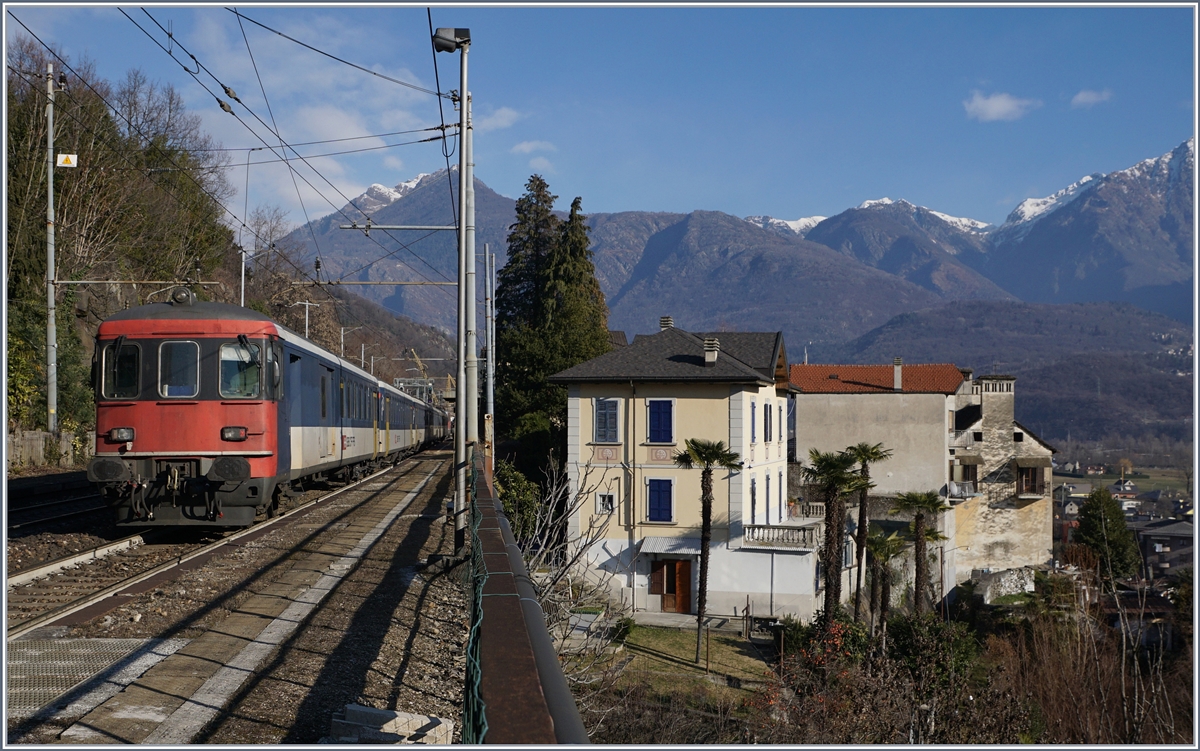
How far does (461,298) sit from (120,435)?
4.93 m

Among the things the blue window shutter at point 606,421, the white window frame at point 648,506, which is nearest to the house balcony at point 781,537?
the white window frame at point 648,506

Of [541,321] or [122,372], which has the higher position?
[541,321]

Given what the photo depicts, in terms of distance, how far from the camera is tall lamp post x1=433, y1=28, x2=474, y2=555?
1152 centimetres

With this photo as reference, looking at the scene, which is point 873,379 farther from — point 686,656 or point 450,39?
point 450,39

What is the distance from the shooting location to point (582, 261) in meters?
62.8

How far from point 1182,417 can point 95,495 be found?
168 metres

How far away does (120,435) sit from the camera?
13133 millimetres

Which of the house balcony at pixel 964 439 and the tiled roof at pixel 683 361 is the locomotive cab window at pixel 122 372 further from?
the house balcony at pixel 964 439

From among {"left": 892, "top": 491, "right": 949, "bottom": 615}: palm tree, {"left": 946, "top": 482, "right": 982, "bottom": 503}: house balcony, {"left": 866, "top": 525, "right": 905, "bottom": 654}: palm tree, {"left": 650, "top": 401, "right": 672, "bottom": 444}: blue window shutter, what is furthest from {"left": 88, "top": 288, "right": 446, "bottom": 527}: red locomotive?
{"left": 946, "top": 482, "right": 982, "bottom": 503}: house balcony

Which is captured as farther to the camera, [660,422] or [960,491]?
[960,491]

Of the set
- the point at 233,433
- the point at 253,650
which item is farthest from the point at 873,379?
the point at 253,650

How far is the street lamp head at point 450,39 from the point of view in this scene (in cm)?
1216

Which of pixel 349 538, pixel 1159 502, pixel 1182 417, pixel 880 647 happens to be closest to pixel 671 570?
pixel 880 647

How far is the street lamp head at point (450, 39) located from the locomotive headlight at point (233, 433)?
5795mm
